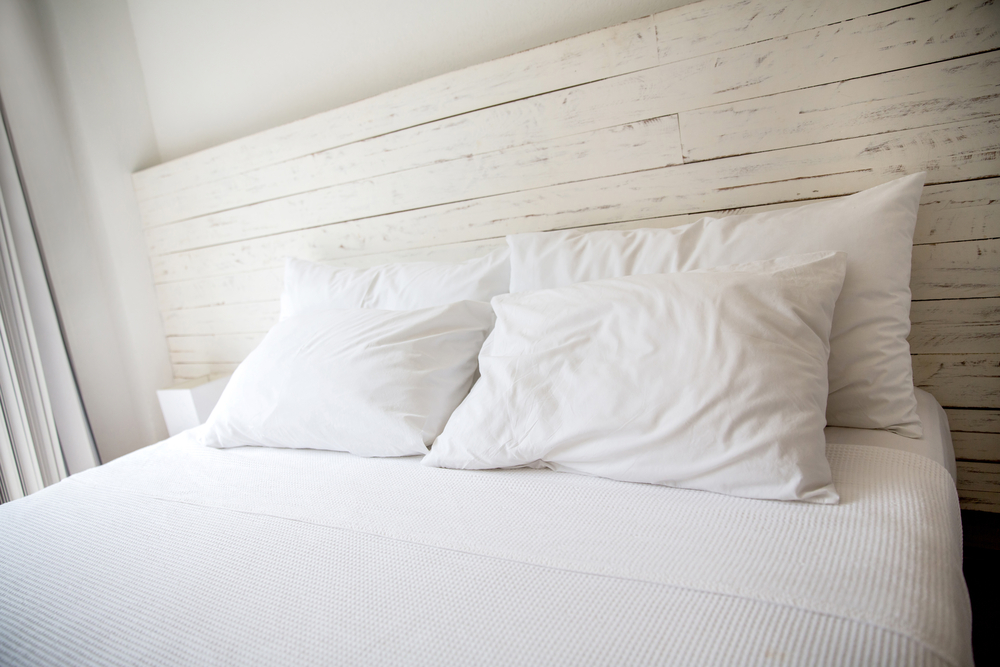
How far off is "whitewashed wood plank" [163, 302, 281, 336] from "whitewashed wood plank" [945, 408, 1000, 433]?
2.10m

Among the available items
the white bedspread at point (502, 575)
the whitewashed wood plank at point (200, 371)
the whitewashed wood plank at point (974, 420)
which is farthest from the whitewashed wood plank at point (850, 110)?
the whitewashed wood plank at point (200, 371)

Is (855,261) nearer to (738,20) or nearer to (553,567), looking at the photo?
(738,20)

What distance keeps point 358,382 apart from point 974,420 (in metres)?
1.39

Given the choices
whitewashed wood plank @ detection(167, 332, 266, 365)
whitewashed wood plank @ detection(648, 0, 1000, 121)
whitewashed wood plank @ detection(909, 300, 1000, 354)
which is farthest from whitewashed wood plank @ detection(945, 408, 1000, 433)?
whitewashed wood plank @ detection(167, 332, 266, 365)

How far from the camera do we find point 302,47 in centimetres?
196

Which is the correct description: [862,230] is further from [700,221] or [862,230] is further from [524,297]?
[524,297]

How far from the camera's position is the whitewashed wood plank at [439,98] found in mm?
1437

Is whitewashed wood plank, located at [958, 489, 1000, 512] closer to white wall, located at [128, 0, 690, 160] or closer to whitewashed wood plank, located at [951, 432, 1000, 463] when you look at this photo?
whitewashed wood plank, located at [951, 432, 1000, 463]

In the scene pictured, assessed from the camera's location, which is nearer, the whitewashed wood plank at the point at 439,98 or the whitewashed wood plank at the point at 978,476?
the whitewashed wood plank at the point at 978,476

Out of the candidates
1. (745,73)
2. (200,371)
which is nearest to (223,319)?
(200,371)

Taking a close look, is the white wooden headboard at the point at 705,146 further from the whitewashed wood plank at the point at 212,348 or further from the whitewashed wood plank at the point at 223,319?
the whitewashed wood plank at the point at 212,348

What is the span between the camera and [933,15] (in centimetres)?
117

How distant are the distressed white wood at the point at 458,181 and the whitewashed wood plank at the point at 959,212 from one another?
0.55 metres

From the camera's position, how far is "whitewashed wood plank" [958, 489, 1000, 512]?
1293 mm
